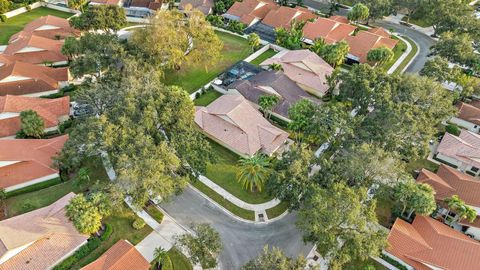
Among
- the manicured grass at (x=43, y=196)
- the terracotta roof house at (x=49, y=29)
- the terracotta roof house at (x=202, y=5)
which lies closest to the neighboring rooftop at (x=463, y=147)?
the manicured grass at (x=43, y=196)

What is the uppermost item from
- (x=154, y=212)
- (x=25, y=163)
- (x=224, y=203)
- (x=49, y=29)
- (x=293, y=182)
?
(x=293, y=182)

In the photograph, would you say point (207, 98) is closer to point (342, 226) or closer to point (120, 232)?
point (120, 232)

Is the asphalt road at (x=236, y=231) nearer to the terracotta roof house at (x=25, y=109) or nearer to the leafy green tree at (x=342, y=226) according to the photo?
the leafy green tree at (x=342, y=226)

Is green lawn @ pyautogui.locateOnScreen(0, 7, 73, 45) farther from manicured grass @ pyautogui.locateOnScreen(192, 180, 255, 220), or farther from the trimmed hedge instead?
manicured grass @ pyautogui.locateOnScreen(192, 180, 255, 220)

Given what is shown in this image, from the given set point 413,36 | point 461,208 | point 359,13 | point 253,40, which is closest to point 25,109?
point 253,40

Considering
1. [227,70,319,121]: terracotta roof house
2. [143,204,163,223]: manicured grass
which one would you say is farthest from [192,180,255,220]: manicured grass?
[227,70,319,121]: terracotta roof house

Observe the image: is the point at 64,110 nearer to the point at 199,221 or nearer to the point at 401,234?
the point at 199,221
